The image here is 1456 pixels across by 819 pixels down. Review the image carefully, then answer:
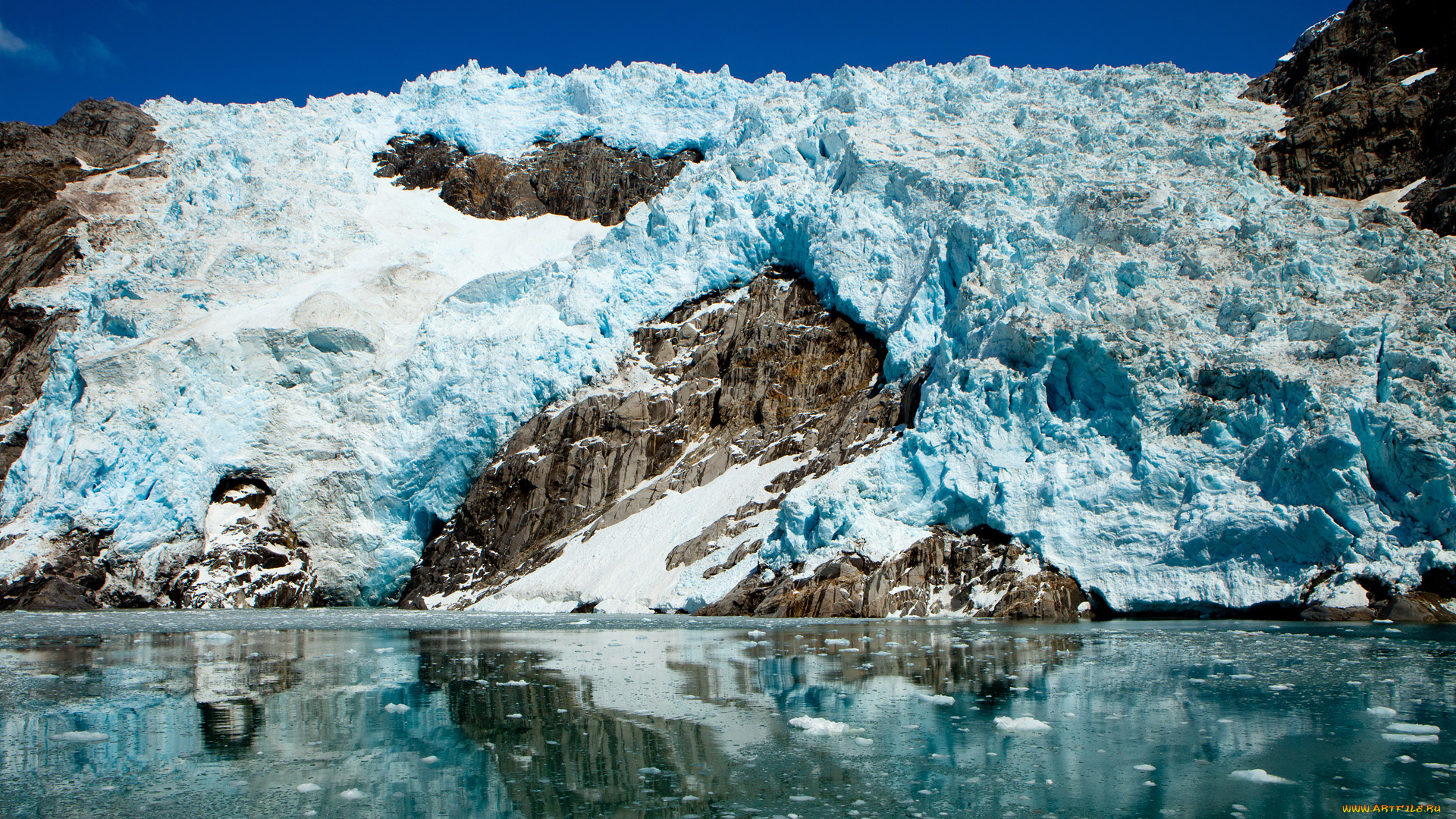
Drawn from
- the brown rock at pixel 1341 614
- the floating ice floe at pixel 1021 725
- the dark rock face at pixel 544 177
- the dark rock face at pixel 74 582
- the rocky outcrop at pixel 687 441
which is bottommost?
the brown rock at pixel 1341 614

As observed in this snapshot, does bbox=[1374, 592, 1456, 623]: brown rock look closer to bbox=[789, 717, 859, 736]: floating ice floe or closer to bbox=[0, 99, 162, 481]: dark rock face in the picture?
bbox=[789, 717, 859, 736]: floating ice floe

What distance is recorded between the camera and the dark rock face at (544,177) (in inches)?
2114

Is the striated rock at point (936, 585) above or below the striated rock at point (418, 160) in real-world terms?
below

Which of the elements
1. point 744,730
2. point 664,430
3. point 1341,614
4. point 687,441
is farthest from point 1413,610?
point 664,430

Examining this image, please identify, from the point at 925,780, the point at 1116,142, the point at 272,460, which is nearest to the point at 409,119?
the point at 272,460

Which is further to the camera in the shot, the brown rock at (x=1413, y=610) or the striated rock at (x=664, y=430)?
the striated rock at (x=664, y=430)

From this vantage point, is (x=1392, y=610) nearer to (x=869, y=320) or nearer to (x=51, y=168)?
(x=869, y=320)

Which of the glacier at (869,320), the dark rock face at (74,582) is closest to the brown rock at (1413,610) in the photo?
the glacier at (869,320)

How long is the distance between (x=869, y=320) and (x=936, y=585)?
42.4 feet

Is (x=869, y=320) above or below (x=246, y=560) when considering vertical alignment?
above

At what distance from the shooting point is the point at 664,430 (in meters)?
35.2

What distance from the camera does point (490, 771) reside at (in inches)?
315

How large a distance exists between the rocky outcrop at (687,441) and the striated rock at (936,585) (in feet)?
10.1

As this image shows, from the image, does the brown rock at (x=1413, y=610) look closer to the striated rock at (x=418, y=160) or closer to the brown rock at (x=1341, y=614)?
Result: the brown rock at (x=1341, y=614)
